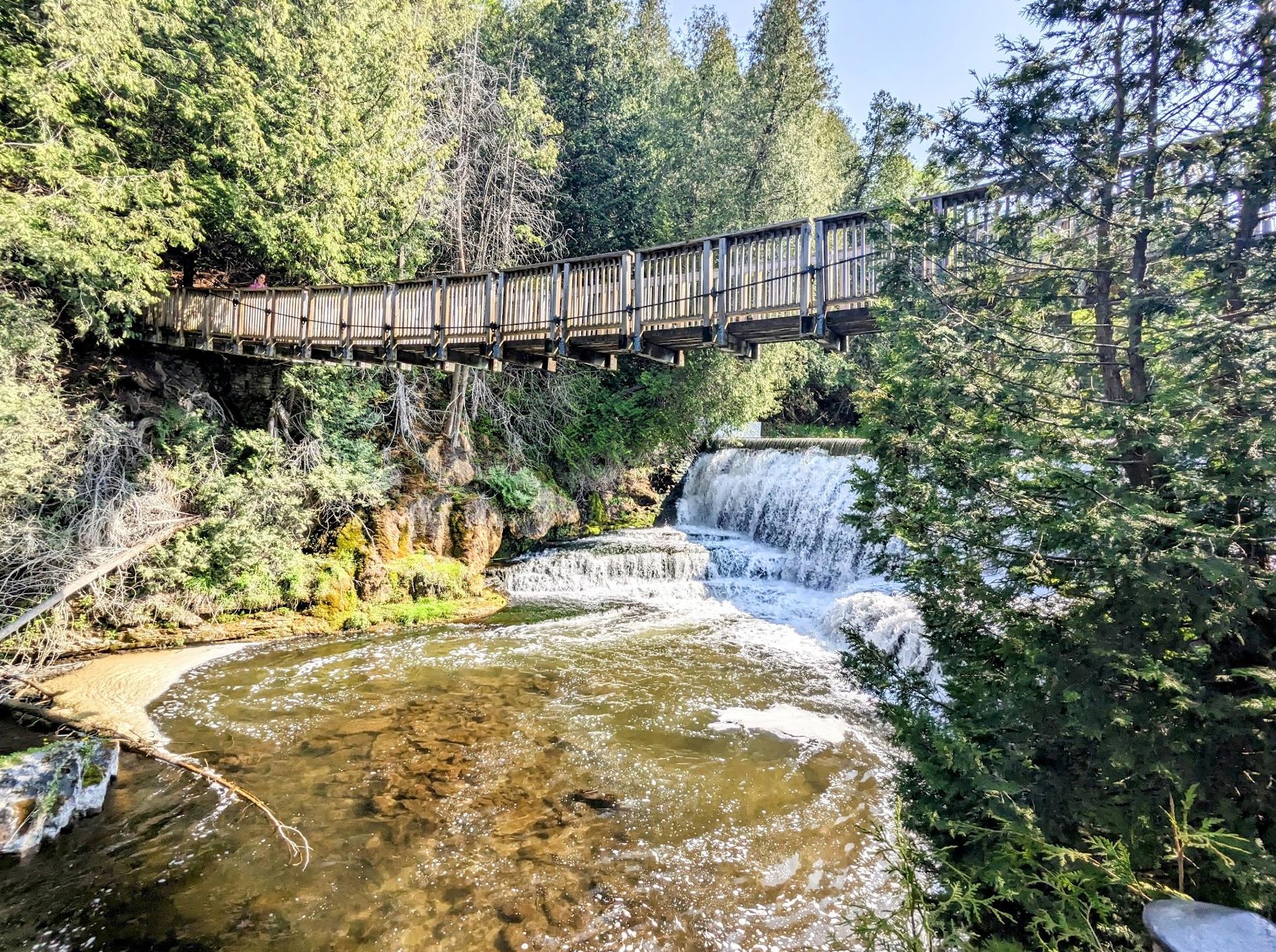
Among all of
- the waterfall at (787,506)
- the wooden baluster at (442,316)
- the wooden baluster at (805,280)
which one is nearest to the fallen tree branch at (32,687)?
the wooden baluster at (442,316)

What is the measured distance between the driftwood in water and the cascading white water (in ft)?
17.5

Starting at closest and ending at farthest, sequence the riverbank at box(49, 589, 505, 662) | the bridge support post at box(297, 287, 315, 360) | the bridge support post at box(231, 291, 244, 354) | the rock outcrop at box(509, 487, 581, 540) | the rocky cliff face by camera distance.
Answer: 1. the riverbank at box(49, 589, 505, 662)
2. the bridge support post at box(297, 287, 315, 360)
3. the bridge support post at box(231, 291, 244, 354)
4. the rocky cliff face
5. the rock outcrop at box(509, 487, 581, 540)

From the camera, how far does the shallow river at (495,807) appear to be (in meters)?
3.62

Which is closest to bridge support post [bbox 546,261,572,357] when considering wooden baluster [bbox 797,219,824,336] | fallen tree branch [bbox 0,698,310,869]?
wooden baluster [bbox 797,219,824,336]

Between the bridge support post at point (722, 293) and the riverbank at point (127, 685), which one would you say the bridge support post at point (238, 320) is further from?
the bridge support post at point (722, 293)

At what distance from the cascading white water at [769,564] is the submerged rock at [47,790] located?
7.05 metres

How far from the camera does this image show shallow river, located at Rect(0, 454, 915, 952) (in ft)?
11.9

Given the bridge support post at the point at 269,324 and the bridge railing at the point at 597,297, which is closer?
the bridge railing at the point at 597,297

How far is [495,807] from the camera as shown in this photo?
482 centimetres

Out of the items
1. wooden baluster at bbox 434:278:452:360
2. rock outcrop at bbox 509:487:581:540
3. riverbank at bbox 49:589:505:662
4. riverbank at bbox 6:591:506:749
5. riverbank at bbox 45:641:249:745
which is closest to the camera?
riverbank at bbox 45:641:249:745

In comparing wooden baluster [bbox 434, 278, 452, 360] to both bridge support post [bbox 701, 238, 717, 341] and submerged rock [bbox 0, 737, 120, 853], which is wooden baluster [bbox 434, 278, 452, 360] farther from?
submerged rock [bbox 0, 737, 120, 853]

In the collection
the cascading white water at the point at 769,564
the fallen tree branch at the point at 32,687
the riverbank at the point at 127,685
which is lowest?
the riverbank at the point at 127,685

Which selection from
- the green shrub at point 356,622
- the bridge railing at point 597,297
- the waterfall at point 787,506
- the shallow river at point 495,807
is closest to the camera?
the shallow river at point 495,807

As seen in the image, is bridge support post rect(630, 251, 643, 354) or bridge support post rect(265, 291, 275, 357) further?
bridge support post rect(265, 291, 275, 357)
